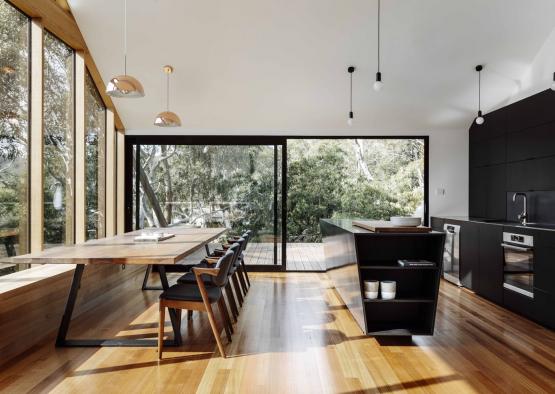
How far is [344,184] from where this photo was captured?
278 inches

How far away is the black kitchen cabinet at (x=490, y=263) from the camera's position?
4.28m

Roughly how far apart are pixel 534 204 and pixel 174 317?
163 inches

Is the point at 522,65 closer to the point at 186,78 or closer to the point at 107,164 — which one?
the point at 186,78

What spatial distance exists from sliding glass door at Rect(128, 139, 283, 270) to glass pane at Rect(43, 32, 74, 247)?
1.67 m

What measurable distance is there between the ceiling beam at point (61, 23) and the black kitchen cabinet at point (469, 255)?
16.3 feet

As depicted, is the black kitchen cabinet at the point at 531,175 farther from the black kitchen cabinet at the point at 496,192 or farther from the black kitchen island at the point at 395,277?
the black kitchen island at the point at 395,277

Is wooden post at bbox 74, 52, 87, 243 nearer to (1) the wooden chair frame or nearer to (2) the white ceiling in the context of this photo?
(2) the white ceiling

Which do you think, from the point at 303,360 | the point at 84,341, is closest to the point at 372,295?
the point at 303,360

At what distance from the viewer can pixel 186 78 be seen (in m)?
5.12

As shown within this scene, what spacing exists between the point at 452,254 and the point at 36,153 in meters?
4.98

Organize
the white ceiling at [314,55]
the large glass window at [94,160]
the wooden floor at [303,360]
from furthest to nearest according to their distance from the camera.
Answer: the large glass window at [94,160], the white ceiling at [314,55], the wooden floor at [303,360]

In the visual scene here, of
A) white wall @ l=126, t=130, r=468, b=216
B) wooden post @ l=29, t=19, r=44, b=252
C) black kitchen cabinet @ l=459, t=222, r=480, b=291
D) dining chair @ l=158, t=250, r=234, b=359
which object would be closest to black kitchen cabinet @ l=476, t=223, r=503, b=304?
black kitchen cabinet @ l=459, t=222, r=480, b=291

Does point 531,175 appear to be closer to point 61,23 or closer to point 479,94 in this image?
point 479,94

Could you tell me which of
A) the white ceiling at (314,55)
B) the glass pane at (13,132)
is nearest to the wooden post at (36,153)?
the glass pane at (13,132)
